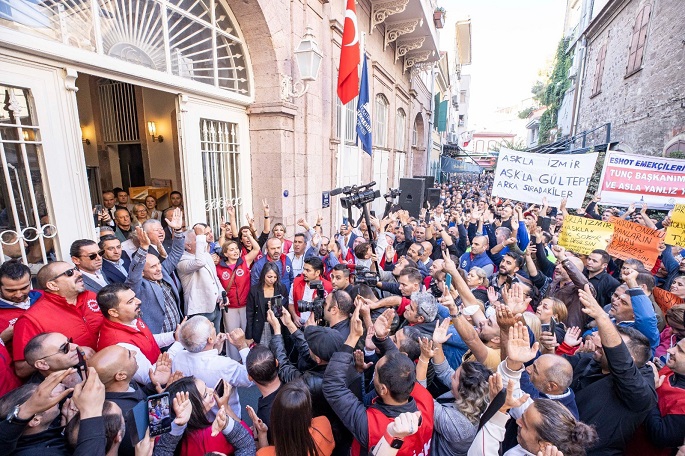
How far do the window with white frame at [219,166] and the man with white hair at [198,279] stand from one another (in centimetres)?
161

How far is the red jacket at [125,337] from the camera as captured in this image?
7.43ft

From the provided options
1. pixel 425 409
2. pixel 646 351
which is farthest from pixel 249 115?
pixel 646 351

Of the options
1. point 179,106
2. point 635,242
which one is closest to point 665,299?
point 635,242

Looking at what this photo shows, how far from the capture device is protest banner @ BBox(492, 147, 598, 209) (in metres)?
5.35

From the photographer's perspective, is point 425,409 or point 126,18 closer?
point 425,409

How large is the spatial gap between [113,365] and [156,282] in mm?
1418

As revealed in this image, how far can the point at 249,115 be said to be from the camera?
5.57 metres

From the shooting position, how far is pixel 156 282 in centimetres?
305

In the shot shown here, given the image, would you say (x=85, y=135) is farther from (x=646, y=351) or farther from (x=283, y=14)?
(x=646, y=351)

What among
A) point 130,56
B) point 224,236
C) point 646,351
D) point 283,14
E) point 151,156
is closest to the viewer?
point 646,351

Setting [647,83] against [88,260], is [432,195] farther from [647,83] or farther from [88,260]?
[88,260]

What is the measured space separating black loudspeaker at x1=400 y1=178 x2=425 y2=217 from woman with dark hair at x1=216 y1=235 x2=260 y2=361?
751cm

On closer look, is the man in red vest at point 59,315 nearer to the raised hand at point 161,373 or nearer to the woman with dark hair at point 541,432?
the raised hand at point 161,373

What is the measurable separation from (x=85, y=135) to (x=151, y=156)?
1560mm
